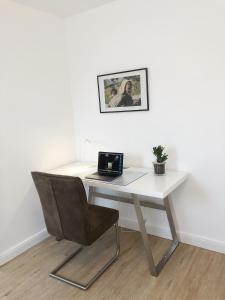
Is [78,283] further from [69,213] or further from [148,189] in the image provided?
[148,189]

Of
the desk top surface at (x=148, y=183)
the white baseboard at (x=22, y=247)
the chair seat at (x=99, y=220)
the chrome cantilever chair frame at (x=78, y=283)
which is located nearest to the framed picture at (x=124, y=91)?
the desk top surface at (x=148, y=183)

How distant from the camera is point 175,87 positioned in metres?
2.28

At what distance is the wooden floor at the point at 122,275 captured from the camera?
191cm

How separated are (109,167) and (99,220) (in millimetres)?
549

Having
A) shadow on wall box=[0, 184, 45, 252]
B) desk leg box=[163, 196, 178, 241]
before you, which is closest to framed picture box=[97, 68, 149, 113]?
desk leg box=[163, 196, 178, 241]

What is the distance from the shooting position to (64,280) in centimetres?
209

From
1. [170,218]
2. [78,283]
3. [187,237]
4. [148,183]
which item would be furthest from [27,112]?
[187,237]

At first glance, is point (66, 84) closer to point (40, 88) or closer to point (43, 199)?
point (40, 88)

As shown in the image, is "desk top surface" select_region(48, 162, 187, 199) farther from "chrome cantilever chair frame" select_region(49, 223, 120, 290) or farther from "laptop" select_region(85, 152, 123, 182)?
"chrome cantilever chair frame" select_region(49, 223, 120, 290)

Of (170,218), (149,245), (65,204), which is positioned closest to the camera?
(65,204)

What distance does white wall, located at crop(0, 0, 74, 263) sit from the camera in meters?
2.33

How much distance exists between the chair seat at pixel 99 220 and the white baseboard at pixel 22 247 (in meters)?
0.76

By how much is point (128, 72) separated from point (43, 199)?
4.65ft

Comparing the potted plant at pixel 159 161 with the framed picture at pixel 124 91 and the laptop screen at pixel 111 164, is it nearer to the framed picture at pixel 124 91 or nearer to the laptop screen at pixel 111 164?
the laptop screen at pixel 111 164
